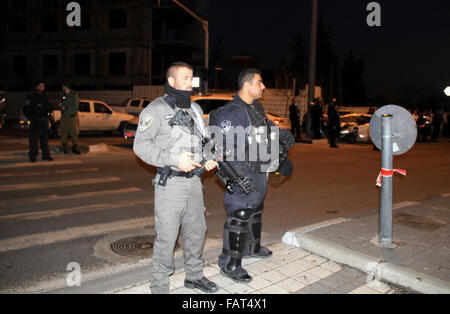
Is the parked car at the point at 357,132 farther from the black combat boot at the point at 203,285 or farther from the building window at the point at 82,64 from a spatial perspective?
the building window at the point at 82,64

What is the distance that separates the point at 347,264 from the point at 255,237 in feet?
3.32

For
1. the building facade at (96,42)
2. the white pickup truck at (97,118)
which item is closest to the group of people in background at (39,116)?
the white pickup truck at (97,118)

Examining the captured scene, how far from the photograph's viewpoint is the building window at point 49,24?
40.7m

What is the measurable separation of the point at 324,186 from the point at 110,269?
18.3 ft

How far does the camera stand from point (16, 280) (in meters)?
3.92

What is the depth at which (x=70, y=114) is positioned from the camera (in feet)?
38.2

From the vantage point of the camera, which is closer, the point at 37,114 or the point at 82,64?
the point at 37,114

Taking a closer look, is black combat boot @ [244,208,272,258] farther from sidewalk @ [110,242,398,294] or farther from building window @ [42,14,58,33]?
building window @ [42,14,58,33]

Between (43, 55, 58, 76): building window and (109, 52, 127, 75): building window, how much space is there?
6.37 meters

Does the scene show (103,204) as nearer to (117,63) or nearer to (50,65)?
(117,63)

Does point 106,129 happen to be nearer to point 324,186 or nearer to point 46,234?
point 324,186

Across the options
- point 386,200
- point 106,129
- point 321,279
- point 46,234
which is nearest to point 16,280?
point 46,234
